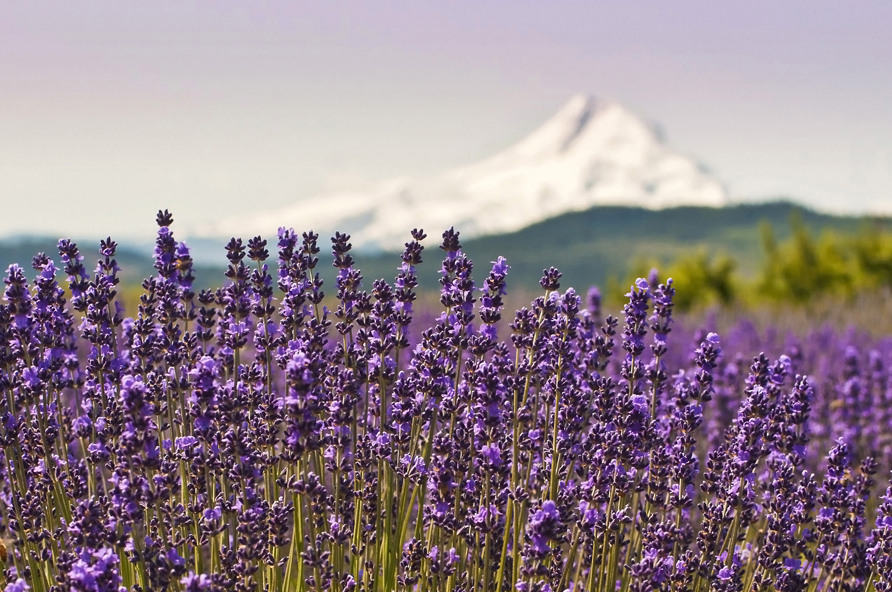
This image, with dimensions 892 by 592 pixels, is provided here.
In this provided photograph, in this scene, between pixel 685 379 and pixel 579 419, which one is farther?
pixel 685 379

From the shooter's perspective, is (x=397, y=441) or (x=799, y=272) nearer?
(x=397, y=441)

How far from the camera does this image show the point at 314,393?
3830 mm

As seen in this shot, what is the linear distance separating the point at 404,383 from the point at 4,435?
2014 millimetres

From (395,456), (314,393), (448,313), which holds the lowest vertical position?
(395,456)

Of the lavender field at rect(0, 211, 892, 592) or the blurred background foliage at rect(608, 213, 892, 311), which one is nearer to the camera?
the lavender field at rect(0, 211, 892, 592)

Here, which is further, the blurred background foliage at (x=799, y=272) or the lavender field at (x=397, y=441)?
the blurred background foliage at (x=799, y=272)

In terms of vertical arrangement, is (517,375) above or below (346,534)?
above

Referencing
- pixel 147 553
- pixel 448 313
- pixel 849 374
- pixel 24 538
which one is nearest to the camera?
pixel 147 553

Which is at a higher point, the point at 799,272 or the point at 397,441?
the point at 799,272

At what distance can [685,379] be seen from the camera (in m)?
5.36

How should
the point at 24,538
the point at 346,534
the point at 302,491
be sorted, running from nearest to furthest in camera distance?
the point at 302,491
the point at 346,534
the point at 24,538

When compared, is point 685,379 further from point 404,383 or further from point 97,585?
point 97,585

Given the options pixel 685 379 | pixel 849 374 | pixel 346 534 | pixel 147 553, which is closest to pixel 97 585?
pixel 147 553

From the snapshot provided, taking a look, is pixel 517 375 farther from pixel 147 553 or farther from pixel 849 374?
pixel 849 374
